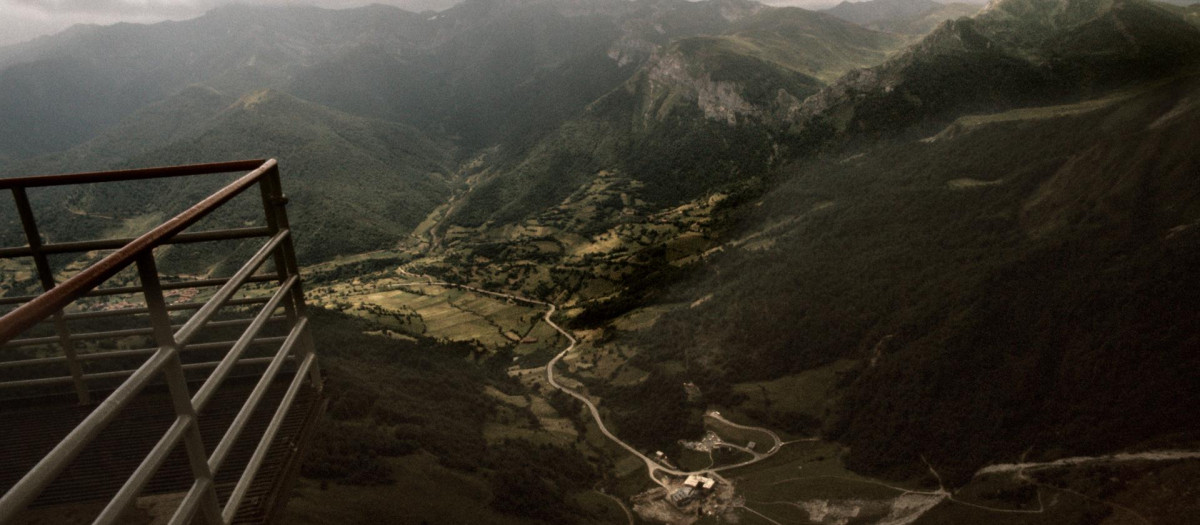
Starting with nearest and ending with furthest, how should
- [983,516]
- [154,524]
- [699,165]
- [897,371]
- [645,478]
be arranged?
[154,524] → [983,516] → [645,478] → [897,371] → [699,165]

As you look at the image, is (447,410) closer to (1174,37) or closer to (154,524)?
(154,524)

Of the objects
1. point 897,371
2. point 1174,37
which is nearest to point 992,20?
point 1174,37

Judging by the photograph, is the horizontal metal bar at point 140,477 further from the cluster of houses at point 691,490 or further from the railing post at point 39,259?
the cluster of houses at point 691,490

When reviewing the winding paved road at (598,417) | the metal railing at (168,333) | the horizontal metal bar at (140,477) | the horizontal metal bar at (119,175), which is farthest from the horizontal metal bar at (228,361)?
the winding paved road at (598,417)

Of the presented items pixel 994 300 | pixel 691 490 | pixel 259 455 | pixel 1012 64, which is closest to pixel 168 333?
pixel 259 455

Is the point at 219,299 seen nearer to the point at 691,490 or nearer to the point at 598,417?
the point at 691,490

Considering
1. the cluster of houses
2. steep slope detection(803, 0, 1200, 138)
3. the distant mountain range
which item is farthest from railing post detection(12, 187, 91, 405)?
steep slope detection(803, 0, 1200, 138)

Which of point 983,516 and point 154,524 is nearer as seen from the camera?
point 154,524
